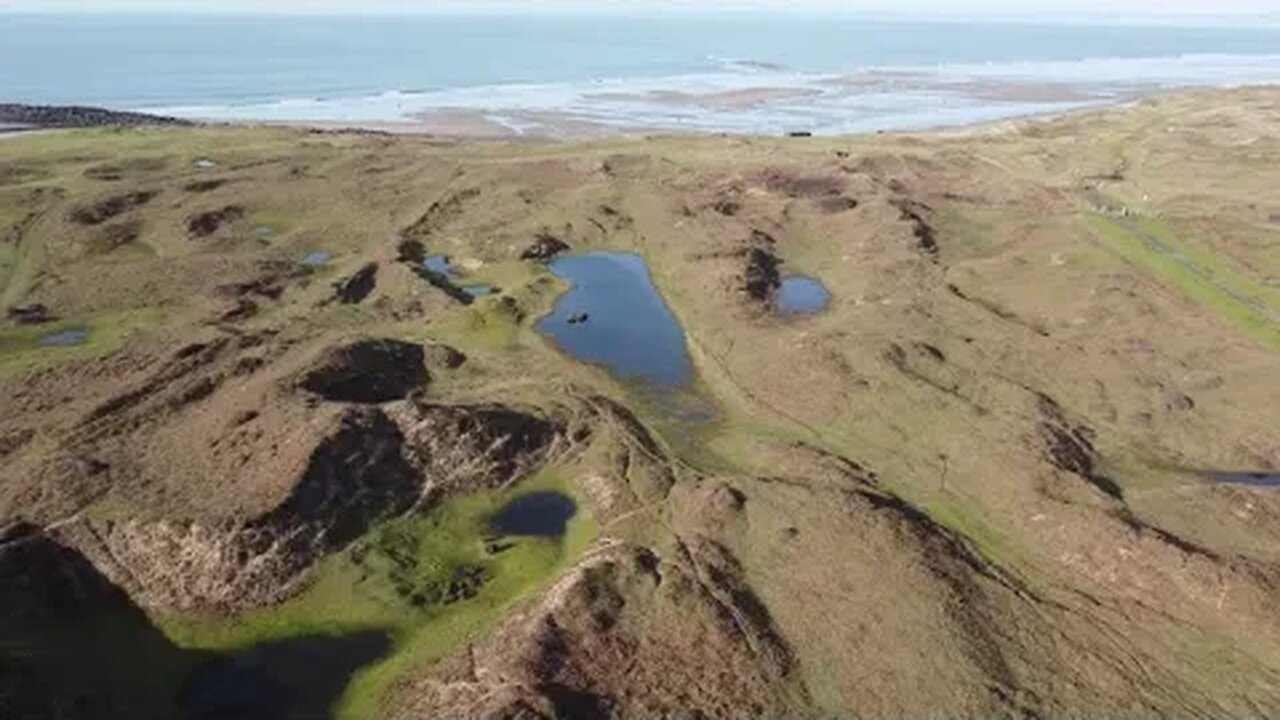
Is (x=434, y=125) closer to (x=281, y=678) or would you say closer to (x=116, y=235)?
(x=116, y=235)

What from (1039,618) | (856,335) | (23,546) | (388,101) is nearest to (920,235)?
(856,335)

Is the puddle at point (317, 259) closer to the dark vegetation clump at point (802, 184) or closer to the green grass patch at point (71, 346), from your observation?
the green grass patch at point (71, 346)

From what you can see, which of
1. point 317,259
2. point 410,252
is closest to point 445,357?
point 410,252

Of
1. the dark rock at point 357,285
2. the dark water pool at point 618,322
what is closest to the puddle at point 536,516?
the dark water pool at point 618,322

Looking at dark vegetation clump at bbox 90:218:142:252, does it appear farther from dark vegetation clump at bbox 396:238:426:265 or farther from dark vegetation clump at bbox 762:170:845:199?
dark vegetation clump at bbox 762:170:845:199

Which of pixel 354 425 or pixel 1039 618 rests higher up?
pixel 354 425

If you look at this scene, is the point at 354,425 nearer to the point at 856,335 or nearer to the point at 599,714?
the point at 599,714
